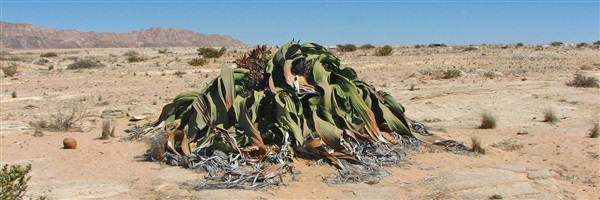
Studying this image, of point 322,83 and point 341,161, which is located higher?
point 322,83

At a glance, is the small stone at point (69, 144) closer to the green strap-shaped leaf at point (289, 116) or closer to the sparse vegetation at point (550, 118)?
the green strap-shaped leaf at point (289, 116)

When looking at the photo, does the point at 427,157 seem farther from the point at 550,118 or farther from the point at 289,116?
the point at 550,118

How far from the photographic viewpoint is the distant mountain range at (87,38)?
95.9m

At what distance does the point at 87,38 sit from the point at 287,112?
112684 mm

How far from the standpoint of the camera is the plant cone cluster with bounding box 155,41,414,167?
4934 mm

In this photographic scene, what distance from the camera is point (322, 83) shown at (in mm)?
5398

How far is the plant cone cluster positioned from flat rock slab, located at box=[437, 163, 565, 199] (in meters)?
0.92

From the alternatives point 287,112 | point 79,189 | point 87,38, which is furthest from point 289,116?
point 87,38

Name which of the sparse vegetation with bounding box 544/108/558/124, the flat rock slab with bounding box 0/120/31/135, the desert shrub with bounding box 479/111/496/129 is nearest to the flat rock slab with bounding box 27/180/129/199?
the flat rock slab with bounding box 0/120/31/135

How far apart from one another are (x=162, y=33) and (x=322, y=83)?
127482 mm

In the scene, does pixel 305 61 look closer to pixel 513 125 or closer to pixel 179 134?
pixel 179 134

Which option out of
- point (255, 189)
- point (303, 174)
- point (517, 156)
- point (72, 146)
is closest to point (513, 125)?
point (517, 156)

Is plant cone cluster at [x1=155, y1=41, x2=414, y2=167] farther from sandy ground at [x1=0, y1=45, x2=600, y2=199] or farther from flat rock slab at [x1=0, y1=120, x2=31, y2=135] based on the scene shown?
flat rock slab at [x1=0, y1=120, x2=31, y2=135]

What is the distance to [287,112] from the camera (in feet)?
16.5
